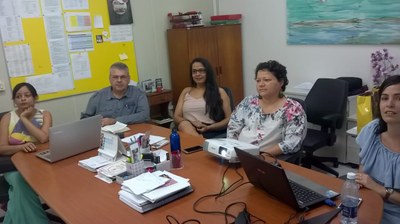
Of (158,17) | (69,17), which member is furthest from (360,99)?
(69,17)

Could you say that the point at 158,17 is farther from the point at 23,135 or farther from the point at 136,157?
the point at 136,157

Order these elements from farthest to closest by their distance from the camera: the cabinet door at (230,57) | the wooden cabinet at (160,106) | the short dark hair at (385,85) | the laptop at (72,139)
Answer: the cabinet door at (230,57), the wooden cabinet at (160,106), the laptop at (72,139), the short dark hair at (385,85)

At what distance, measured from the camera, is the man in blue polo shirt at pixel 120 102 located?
10.5 feet

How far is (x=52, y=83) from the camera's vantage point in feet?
12.4

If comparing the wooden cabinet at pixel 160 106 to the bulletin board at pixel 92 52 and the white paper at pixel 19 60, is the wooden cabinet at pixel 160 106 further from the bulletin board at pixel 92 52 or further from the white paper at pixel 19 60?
the white paper at pixel 19 60

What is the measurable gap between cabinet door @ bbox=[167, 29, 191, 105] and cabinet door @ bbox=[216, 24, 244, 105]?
0.50m

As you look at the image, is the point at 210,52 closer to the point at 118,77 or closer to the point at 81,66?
the point at 81,66

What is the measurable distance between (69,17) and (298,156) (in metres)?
2.83

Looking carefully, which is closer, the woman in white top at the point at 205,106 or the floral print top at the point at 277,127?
the floral print top at the point at 277,127

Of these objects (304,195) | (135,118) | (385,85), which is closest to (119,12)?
(135,118)

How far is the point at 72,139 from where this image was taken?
91.4 inches

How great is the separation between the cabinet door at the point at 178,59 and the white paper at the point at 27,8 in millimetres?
1590

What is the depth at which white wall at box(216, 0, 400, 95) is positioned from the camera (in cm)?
386

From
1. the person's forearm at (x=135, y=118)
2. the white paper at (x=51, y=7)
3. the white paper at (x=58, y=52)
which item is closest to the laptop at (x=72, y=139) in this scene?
the person's forearm at (x=135, y=118)
